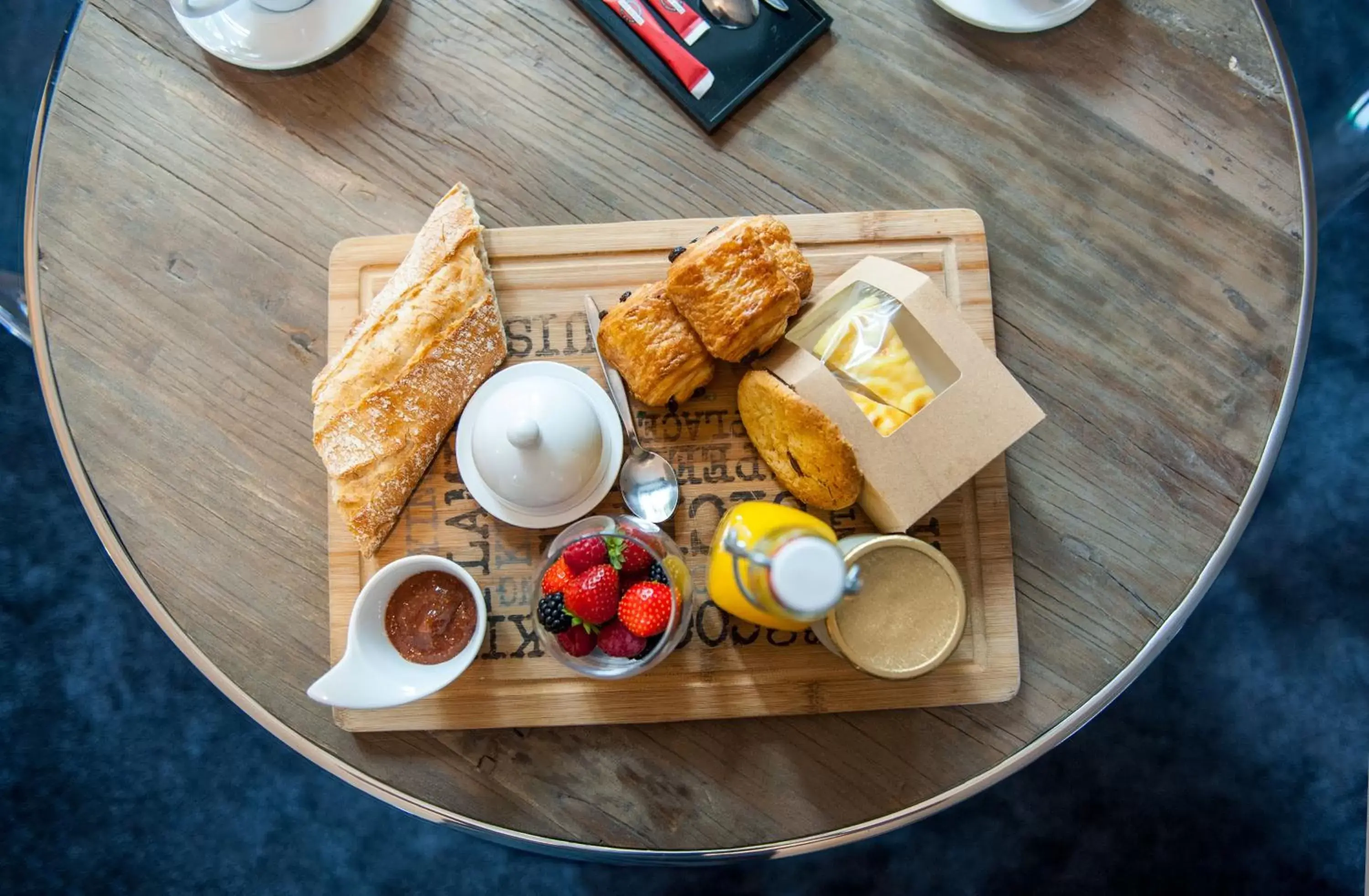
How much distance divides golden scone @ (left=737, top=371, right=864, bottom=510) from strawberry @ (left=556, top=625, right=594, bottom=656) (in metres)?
0.38

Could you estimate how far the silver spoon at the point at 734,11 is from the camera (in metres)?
1.40

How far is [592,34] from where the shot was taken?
4.75 feet

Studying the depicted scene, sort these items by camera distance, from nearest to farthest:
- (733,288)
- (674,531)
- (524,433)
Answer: (524,433)
(733,288)
(674,531)

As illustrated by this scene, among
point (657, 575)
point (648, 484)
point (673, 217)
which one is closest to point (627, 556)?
point (657, 575)

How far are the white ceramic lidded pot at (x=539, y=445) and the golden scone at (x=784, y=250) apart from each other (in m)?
0.34

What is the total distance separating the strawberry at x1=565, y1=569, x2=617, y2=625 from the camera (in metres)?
1.16

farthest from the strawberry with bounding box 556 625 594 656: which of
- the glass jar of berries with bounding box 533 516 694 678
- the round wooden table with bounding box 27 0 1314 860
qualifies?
the round wooden table with bounding box 27 0 1314 860

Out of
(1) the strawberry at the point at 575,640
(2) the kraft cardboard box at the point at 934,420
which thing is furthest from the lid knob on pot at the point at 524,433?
(2) the kraft cardboard box at the point at 934,420

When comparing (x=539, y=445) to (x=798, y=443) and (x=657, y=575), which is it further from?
(x=798, y=443)

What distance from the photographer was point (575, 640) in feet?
3.89

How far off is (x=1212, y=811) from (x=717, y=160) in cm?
173

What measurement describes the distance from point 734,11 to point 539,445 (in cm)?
78

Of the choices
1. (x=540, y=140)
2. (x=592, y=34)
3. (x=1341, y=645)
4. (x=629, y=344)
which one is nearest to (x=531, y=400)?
(x=629, y=344)

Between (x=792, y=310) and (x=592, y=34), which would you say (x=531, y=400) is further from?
(x=592, y=34)
